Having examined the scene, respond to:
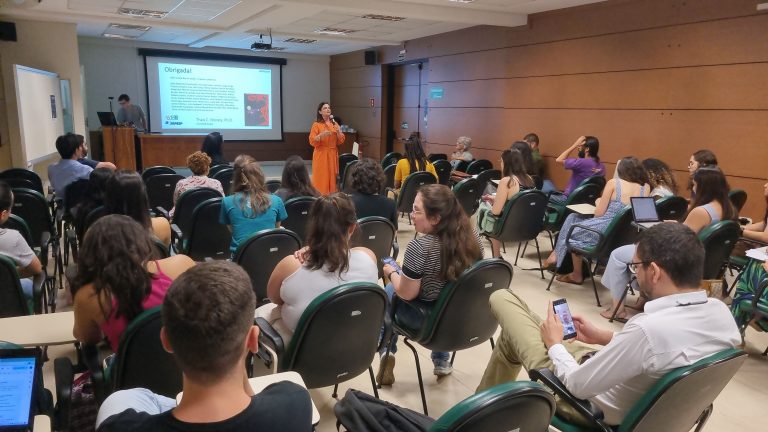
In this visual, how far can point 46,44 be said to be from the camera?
8609 mm

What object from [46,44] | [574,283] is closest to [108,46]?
[46,44]

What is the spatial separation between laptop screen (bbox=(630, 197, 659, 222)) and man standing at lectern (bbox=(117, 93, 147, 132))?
9.92 metres

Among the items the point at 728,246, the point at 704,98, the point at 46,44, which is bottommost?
the point at 728,246

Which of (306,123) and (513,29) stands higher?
(513,29)

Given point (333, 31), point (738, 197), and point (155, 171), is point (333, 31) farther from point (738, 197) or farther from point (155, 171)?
point (738, 197)

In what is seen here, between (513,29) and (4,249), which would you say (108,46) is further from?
(4,249)

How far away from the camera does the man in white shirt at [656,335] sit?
164 cm

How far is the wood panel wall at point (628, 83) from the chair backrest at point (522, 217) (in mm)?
2055

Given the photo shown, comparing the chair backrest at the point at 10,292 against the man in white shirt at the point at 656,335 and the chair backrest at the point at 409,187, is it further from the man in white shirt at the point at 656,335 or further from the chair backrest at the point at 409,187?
the chair backrest at the point at 409,187

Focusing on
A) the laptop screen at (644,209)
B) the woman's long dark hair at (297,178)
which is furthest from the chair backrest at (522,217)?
the woman's long dark hair at (297,178)

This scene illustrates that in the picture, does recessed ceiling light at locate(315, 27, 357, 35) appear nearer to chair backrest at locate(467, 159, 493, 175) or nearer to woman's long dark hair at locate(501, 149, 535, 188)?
chair backrest at locate(467, 159, 493, 175)

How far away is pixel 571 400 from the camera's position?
1.80m

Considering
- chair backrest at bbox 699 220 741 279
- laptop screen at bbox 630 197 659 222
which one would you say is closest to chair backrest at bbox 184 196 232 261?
A: laptop screen at bbox 630 197 659 222

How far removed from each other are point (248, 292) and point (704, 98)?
225 inches
